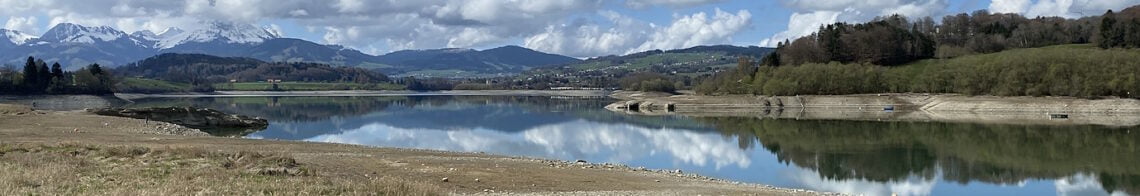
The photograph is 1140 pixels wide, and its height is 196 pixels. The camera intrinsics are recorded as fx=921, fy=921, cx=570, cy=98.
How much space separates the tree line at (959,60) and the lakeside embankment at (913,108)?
8.54 ft

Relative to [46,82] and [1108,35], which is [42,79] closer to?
[46,82]

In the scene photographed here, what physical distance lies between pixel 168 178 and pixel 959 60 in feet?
355

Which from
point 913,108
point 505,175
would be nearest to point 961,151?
point 505,175

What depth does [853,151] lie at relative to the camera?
130ft

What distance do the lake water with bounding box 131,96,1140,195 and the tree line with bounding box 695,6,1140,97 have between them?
28404 millimetres

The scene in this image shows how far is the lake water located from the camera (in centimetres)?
2706

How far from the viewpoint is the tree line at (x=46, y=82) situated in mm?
118625

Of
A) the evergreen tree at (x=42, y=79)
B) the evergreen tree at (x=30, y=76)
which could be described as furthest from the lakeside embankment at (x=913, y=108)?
the evergreen tree at (x=30, y=76)

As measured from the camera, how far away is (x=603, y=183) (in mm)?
20625

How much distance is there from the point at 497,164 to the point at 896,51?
110099mm

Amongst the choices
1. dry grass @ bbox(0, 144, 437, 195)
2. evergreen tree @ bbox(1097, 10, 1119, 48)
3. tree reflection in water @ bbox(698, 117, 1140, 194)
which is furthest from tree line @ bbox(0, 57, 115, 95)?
evergreen tree @ bbox(1097, 10, 1119, 48)

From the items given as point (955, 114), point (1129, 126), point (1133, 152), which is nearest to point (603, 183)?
point (1133, 152)

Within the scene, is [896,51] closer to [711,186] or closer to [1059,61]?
[1059,61]

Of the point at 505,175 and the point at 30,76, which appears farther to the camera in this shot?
the point at 30,76
